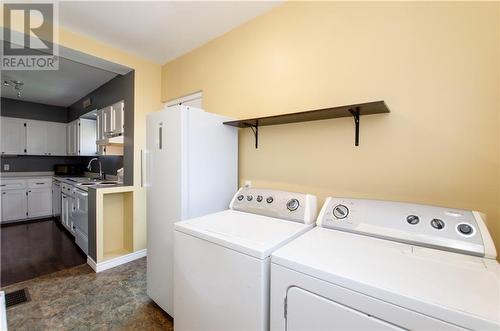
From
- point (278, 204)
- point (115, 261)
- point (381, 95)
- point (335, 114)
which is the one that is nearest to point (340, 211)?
point (278, 204)

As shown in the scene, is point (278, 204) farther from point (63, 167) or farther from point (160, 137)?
point (63, 167)

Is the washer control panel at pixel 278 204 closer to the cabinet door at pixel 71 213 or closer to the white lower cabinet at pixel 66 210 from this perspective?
the cabinet door at pixel 71 213

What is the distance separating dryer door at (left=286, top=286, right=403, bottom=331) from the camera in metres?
0.79

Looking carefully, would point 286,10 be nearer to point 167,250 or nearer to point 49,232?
point 167,250

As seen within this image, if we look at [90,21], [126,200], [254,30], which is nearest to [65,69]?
[90,21]

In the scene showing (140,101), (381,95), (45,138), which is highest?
(140,101)

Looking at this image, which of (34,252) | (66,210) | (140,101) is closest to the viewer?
(140,101)

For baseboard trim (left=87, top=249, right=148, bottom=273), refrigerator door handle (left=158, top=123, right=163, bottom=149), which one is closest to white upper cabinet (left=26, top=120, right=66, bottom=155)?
baseboard trim (left=87, top=249, right=148, bottom=273)

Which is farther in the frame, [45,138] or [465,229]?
[45,138]

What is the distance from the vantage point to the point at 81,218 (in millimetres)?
3197

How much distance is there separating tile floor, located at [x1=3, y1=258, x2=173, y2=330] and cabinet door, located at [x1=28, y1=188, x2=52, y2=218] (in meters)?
3.33

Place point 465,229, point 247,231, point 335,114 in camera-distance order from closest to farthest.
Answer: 1. point 465,229
2. point 247,231
3. point 335,114

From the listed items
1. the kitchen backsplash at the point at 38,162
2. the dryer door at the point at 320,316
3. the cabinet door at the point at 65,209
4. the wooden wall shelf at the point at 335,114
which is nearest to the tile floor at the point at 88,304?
the dryer door at the point at 320,316

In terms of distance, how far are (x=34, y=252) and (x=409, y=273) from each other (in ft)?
14.5
